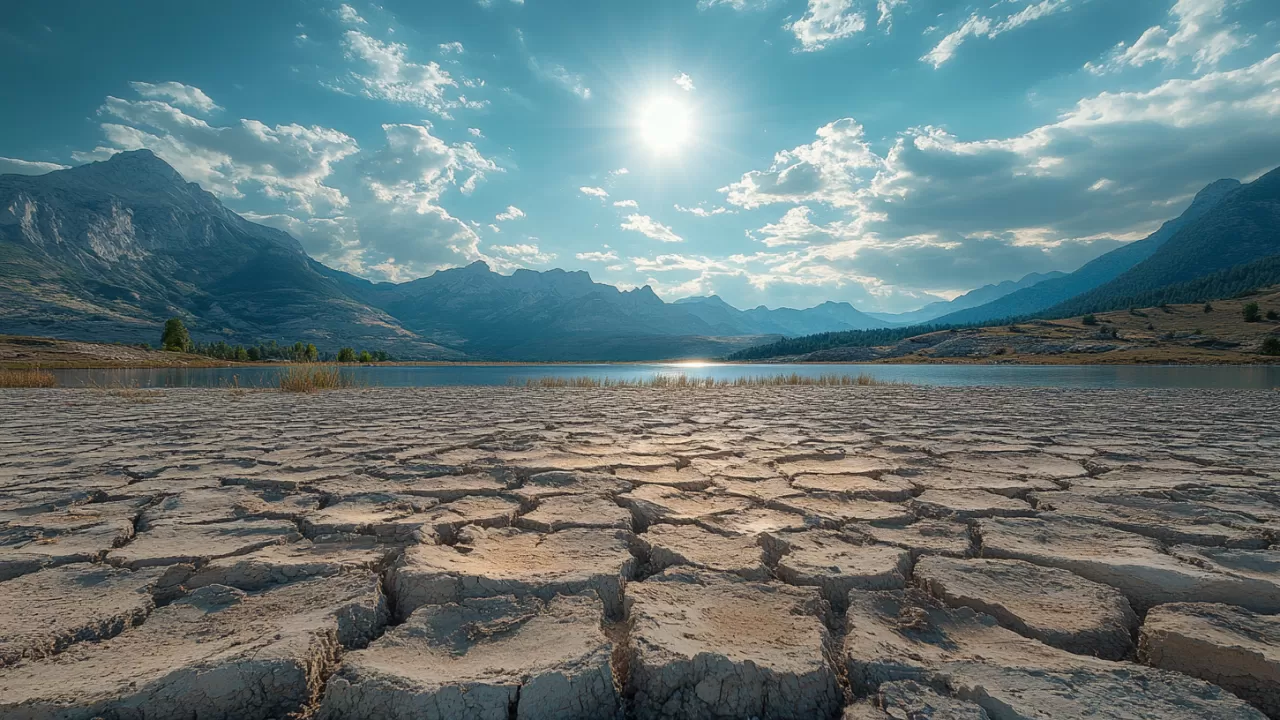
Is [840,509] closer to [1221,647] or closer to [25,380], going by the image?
[1221,647]

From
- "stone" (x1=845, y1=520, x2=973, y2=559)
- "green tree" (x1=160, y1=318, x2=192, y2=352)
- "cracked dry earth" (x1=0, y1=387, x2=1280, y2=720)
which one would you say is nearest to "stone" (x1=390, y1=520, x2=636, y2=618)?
"cracked dry earth" (x1=0, y1=387, x2=1280, y2=720)

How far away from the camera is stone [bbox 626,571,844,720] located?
1.11m

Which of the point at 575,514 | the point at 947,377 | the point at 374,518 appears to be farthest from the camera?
the point at 947,377

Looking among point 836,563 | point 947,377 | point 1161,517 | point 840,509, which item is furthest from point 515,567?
point 947,377

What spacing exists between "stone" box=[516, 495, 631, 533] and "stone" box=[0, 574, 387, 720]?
2.62 feet

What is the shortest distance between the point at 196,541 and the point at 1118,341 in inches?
3119

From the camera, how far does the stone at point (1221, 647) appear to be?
1141 mm

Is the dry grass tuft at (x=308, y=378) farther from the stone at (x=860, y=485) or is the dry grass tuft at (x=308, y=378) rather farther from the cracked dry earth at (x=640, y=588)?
the stone at (x=860, y=485)

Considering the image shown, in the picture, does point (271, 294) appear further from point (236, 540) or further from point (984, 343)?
point (236, 540)

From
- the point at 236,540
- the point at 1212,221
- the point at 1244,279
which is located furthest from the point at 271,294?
the point at 1212,221

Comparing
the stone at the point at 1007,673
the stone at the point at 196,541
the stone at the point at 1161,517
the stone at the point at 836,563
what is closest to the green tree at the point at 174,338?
the stone at the point at 196,541

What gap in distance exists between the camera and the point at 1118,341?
57.7 meters

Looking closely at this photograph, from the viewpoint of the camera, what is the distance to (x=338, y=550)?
1915 millimetres

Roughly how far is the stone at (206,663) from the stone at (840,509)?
1781 mm
